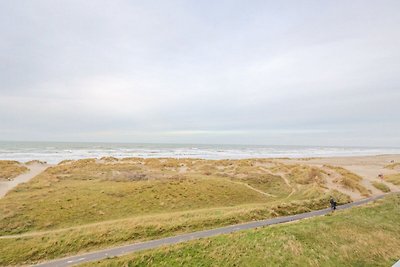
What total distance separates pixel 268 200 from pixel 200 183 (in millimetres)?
11979

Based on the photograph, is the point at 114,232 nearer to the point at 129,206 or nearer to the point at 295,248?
the point at 129,206

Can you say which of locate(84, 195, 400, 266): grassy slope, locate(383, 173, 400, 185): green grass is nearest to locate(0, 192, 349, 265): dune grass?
locate(84, 195, 400, 266): grassy slope

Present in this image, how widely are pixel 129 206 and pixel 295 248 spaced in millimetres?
21127

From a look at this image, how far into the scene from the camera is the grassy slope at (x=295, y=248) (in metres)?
20.4

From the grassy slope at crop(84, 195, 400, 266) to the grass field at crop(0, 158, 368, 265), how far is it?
411 centimetres

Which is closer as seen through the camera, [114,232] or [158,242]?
[158,242]

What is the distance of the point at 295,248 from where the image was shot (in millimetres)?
22844

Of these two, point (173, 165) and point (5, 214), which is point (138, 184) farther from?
point (173, 165)

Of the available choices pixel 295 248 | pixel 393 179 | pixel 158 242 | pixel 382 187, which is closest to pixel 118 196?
pixel 158 242

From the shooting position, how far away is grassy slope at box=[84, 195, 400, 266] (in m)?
20.4

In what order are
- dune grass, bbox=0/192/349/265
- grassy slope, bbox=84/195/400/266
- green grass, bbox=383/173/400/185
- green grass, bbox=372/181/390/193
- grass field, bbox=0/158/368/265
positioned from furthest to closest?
green grass, bbox=383/173/400/185, green grass, bbox=372/181/390/193, grass field, bbox=0/158/368/265, dune grass, bbox=0/192/349/265, grassy slope, bbox=84/195/400/266

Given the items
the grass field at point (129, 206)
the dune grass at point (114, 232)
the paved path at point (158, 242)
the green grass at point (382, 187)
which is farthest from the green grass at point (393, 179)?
the dune grass at point (114, 232)

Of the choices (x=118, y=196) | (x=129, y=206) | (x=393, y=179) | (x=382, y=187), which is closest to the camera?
(x=129, y=206)

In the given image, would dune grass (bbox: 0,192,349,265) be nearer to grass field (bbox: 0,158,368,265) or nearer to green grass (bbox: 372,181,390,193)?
grass field (bbox: 0,158,368,265)
